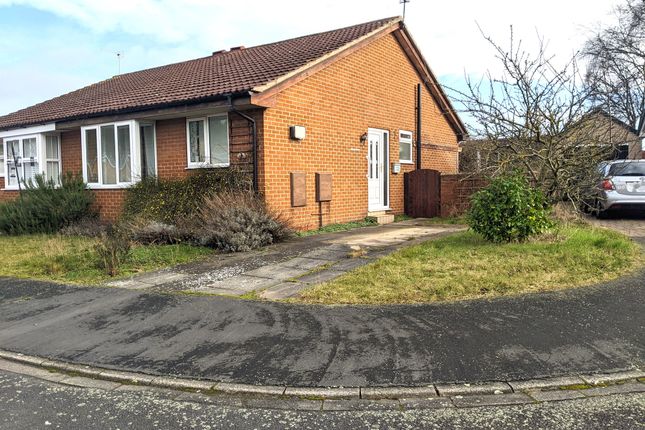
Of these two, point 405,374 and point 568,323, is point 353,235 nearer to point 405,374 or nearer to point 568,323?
point 568,323

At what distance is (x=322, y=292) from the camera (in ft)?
19.0

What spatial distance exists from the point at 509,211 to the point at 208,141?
691cm

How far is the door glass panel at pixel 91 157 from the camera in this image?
1350 cm

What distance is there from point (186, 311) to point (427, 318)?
8.49ft

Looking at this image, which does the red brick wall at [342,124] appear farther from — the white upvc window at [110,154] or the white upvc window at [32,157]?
the white upvc window at [32,157]

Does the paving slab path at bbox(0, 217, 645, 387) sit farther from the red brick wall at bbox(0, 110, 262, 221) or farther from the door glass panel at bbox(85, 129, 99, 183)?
the door glass panel at bbox(85, 129, 99, 183)

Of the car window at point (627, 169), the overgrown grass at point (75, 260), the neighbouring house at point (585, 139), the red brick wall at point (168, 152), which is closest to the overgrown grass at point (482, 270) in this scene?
the neighbouring house at point (585, 139)

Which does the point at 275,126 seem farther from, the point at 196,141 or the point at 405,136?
the point at 405,136

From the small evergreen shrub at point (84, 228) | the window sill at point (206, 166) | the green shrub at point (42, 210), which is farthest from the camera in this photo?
the green shrub at point (42, 210)

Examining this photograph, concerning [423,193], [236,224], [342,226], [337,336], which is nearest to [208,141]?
[236,224]

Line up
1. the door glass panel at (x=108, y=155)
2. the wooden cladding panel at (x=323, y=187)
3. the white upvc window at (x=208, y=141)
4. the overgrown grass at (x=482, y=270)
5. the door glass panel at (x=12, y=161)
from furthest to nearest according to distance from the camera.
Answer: the door glass panel at (x=12, y=161) < the door glass panel at (x=108, y=155) < the wooden cladding panel at (x=323, y=187) < the white upvc window at (x=208, y=141) < the overgrown grass at (x=482, y=270)

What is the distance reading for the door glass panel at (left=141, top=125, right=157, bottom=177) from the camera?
12.4m

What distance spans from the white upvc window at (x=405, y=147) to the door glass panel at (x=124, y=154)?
25.6ft

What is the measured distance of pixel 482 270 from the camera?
6402 mm
